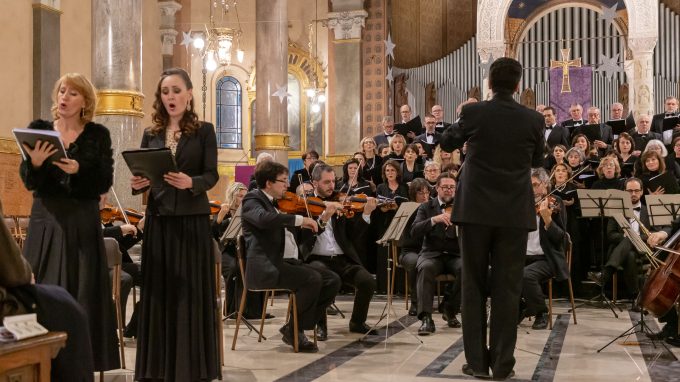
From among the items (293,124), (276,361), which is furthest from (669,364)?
(293,124)

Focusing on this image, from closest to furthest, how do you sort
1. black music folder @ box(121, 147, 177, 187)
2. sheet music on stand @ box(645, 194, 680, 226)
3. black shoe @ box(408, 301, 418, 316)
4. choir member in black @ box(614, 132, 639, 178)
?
black music folder @ box(121, 147, 177, 187)
sheet music on stand @ box(645, 194, 680, 226)
black shoe @ box(408, 301, 418, 316)
choir member in black @ box(614, 132, 639, 178)

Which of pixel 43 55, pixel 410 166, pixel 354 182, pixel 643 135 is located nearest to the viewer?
pixel 354 182

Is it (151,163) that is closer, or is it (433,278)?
(151,163)

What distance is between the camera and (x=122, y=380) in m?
4.50

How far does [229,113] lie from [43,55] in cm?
572

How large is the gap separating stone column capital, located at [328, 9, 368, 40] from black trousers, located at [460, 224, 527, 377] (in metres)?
11.3

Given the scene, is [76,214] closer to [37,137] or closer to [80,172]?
[80,172]

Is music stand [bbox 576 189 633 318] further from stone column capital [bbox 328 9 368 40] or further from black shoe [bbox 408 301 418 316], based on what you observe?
stone column capital [bbox 328 9 368 40]

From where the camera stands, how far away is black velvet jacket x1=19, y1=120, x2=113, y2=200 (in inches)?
140

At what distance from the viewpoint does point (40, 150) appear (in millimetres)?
3424

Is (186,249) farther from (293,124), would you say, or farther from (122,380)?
(293,124)

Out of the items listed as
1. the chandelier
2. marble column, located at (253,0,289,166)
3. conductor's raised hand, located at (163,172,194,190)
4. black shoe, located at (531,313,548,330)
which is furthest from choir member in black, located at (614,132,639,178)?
conductor's raised hand, located at (163,172,194,190)

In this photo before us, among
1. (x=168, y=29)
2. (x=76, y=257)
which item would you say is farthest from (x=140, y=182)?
(x=168, y=29)

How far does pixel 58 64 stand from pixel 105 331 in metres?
8.53
